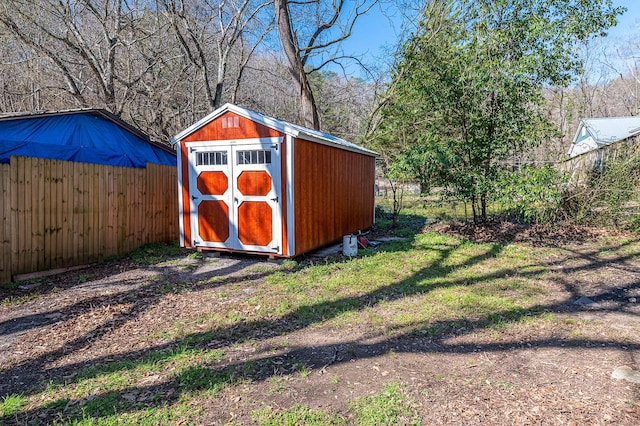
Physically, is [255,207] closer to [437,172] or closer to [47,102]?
[437,172]

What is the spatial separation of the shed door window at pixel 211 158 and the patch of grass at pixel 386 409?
4.85 metres

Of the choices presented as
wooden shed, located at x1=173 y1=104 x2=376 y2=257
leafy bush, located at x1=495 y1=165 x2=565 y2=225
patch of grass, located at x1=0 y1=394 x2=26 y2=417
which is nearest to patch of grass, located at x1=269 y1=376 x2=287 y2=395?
patch of grass, located at x1=0 y1=394 x2=26 y2=417

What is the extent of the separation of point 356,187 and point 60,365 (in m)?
6.70

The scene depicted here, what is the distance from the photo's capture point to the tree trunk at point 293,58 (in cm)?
1066

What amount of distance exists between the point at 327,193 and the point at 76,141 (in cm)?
447

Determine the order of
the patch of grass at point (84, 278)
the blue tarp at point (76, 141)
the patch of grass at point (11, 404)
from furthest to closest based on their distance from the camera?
the blue tarp at point (76, 141) → the patch of grass at point (84, 278) → the patch of grass at point (11, 404)

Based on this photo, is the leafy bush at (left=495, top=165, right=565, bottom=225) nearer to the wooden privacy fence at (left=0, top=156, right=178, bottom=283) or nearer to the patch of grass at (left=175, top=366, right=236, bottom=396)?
the patch of grass at (left=175, top=366, right=236, bottom=396)

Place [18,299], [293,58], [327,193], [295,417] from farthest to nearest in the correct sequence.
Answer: [293,58] → [327,193] → [18,299] → [295,417]

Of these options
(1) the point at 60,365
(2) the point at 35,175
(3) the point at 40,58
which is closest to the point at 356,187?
(2) the point at 35,175

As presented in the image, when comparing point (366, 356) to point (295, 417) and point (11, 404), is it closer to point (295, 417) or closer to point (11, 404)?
point (295, 417)

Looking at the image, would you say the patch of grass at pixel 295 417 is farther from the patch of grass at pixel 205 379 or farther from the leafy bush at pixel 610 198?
the leafy bush at pixel 610 198

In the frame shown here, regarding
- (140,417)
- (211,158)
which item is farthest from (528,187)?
(140,417)

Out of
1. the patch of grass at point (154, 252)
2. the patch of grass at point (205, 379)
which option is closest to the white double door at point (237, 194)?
the patch of grass at point (154, 252)

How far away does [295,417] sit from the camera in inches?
83.2
